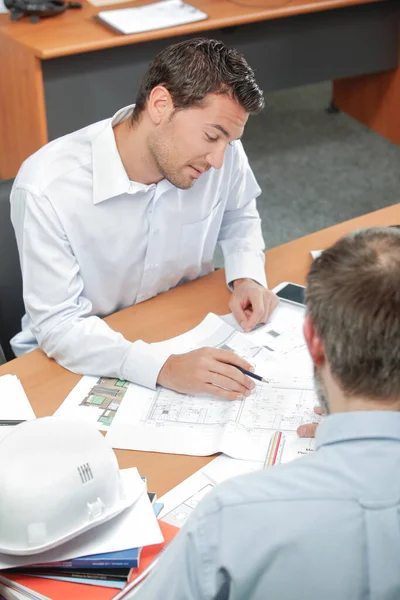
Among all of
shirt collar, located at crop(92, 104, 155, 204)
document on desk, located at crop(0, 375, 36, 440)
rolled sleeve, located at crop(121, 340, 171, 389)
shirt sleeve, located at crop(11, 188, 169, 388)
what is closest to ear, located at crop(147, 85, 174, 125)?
shirt collar, located at crop(92, 104, 155, 204)

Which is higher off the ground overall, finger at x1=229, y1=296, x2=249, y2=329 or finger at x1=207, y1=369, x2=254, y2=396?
finger at x1=207, y1=369, x2=254, y2=396

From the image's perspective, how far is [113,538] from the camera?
1.18 m

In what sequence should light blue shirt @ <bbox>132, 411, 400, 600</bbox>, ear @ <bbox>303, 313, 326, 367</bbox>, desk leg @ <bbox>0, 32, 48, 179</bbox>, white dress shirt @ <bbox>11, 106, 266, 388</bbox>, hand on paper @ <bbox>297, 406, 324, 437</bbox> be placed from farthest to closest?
1. desk leg @ <bbox>0, 32, 48, 179</bbox>
2. white dress shirt @ <bbox>11, 106, 266, 388</bbox>
3. hand on paper @ <bbox>297, 406, 324, 437</bbox>
4. ear @ <bbox>303, 313, 326, 367</bbox>
5. light blue shirt @ <bbox>132, 411, 400, 600</bbox>

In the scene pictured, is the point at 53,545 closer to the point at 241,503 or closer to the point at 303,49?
the point at 241,503

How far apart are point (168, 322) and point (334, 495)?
0.92m

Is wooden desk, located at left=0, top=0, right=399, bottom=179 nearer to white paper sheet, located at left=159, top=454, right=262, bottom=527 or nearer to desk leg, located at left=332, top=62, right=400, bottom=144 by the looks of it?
desk leg, located at left=332, top=62, right=400, bottom=144

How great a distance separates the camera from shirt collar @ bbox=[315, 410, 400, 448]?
35.8 inches

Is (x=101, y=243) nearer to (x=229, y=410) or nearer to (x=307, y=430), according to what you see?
(x=229, y=410)

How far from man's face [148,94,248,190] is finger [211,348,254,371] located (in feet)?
1.39

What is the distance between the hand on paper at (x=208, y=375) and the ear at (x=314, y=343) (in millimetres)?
502

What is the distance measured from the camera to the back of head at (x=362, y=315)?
916mm

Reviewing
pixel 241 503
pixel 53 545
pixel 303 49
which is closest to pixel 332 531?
pixel 241 503

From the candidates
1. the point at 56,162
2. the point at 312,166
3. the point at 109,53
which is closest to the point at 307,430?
the point at 56,162

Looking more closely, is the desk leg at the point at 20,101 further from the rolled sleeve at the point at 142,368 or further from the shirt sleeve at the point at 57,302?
the rolled sleeve at the point at 142,368
